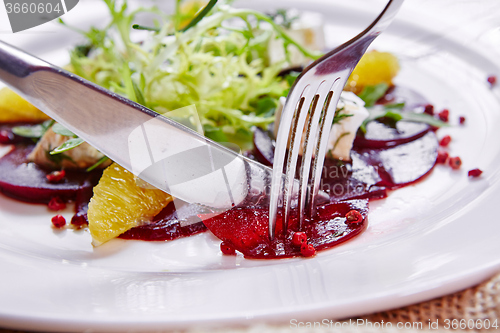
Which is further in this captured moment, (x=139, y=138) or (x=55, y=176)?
(x=55, y=176)

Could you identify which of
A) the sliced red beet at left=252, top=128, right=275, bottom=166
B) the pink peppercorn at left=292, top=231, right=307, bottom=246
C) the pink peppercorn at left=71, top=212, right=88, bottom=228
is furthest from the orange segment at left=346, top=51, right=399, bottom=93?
the pink peppercorn at left=71, top=212, right=88, bottom=228

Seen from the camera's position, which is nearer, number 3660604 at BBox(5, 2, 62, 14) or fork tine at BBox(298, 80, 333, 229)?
fork tine at BBox(298, 80, 333, 229)

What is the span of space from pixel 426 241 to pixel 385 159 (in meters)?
0.80

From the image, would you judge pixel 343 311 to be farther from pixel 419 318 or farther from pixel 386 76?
pixel 386 76

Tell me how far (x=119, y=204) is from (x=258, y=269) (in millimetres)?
726

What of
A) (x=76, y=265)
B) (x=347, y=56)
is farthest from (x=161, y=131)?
(x=347, y=56)

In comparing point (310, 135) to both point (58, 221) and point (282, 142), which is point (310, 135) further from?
point (58, 221)

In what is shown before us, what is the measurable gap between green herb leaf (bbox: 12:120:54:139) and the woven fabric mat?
155 centimetres

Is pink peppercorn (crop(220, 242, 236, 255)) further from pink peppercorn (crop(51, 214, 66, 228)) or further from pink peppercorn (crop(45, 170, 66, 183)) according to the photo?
pink peppercorn (crop(45, 170, 66, 183))

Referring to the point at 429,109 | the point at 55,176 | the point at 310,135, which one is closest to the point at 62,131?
the point at 55,176

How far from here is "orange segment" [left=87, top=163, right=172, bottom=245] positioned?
195cm

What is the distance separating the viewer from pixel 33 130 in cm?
280

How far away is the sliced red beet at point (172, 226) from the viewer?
2008mm

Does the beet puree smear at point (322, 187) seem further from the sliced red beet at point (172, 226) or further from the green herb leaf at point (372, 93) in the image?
the green herb leaf at point (372, 93)
